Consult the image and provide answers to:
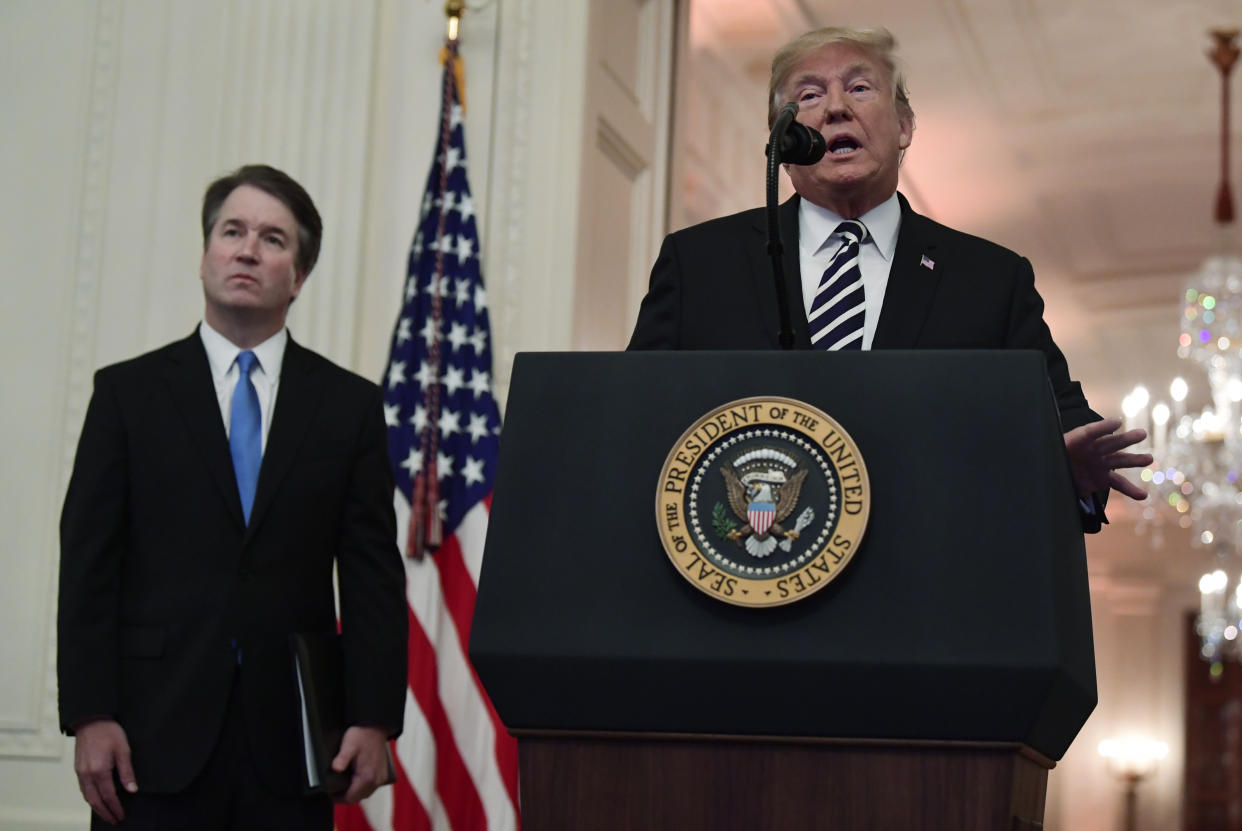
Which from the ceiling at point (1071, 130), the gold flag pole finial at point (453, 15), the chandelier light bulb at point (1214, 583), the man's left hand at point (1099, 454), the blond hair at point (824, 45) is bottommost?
the man's left hand at point (1099, 454)

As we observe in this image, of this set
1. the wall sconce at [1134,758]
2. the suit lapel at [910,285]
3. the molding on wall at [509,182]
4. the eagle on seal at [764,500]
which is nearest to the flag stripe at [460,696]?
the molding on wall at [509,182]

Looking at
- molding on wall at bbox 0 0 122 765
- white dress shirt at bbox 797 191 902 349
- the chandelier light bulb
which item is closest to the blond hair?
white dress shirt at bbox 797 191 902 349

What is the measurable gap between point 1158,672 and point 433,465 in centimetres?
1576

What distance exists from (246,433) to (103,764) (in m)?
0.64

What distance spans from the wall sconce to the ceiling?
6.29m

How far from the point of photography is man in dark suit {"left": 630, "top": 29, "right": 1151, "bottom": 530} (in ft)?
6.14

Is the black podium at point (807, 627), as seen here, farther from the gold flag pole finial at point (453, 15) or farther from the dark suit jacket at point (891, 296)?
the gold flag pole finial at point (453, 15)

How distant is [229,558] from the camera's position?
262 cm

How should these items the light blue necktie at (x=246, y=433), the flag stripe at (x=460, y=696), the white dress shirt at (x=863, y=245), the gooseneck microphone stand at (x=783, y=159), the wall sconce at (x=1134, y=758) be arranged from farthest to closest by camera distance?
1. the wall sconce at (x=1134, y=758)
2. the flag stripe at (x=460, y=696)
3. the light blue necktie at (x=246, y=433)
4. the white dress shirt at (x=863, y=245)
5. the gooseneck microphone stand at (x=783, y=159)

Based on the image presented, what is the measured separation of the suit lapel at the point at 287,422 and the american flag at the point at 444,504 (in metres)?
1.51

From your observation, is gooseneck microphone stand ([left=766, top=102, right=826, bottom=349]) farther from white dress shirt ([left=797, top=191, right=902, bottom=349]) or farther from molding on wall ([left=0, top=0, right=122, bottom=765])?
molding on wall ([left=0, top=0, right=122, bottom=765])

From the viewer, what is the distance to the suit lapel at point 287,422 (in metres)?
2.68

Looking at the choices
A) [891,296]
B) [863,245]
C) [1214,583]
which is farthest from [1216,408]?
[891,296]

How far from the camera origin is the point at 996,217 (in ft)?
37.4
